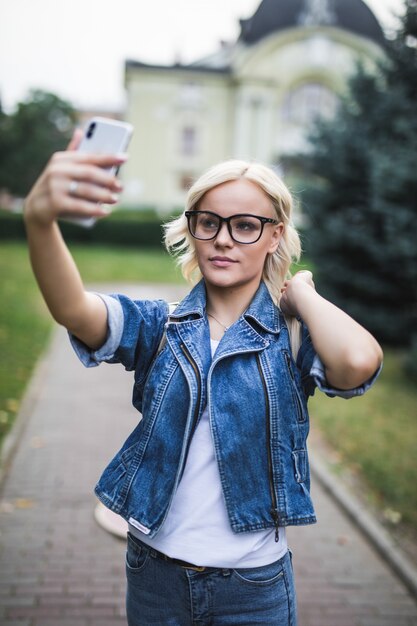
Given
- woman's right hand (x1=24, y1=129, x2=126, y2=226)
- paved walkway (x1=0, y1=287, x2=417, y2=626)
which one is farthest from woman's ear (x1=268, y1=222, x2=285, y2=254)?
paved walkway (x1=0, y1=287, x2=417, y2=626)

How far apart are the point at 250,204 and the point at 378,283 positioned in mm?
9252

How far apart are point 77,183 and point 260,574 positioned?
53.2 inches

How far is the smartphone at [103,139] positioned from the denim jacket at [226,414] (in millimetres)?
546

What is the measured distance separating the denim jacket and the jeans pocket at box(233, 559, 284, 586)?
15 centimetres

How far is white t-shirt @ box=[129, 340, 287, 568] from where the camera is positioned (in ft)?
6.11

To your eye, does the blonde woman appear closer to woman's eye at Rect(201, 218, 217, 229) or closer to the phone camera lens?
woman's eye at Rect(201, 218, 217, 229)

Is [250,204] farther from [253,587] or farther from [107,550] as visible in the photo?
[107,550]

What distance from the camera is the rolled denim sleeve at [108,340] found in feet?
5.68

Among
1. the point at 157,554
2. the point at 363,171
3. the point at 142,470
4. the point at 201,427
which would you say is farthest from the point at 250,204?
the point at 363,171

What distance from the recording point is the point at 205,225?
1.97 meters

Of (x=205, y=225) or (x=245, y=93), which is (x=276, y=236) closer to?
(x=205, y=225)

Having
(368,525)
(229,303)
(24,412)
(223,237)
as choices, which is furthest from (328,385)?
(24,412)

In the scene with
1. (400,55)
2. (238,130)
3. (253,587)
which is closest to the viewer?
(253,587)

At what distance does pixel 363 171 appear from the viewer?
11.5 meters
